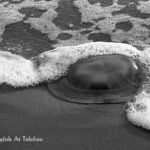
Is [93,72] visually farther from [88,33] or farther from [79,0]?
[79,0]

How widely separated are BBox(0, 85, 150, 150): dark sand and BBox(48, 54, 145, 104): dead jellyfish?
0.37 ft

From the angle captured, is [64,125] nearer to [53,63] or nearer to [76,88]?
[76,88]

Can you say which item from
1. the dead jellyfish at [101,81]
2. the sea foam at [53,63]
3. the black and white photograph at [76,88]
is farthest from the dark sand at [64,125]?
the sea foam at [53,63]

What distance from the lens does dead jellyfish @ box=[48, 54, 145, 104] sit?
3.63 m

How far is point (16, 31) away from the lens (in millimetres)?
5598

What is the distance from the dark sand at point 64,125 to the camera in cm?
309

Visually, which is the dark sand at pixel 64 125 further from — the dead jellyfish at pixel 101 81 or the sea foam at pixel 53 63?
the sea foam at pixel 53 63

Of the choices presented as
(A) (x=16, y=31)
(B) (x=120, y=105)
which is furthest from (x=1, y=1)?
(B) (x=120, y=105)

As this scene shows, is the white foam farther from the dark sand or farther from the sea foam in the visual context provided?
the dark sand

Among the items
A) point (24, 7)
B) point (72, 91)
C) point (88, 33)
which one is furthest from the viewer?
point (24, 7)

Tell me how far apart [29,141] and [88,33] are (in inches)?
107

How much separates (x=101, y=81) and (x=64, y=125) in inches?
28.5

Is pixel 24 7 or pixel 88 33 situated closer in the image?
pixel 88 33

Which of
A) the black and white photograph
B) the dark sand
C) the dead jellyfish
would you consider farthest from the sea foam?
the dark sand
